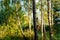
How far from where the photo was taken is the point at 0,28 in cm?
2286

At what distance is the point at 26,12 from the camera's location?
74.0ft

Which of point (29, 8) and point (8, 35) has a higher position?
point (29, 8)

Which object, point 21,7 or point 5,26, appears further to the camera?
point 5,26

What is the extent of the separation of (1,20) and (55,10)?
21.2 feet

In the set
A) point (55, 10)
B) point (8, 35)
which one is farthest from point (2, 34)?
point (55, 10)

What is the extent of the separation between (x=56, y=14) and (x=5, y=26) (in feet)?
23.3

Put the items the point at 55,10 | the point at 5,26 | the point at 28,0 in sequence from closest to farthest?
the point at 28,0
the point at 5,26
the point at 55,10

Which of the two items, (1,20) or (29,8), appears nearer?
(29,8)

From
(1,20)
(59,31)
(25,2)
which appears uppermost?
(25,2)

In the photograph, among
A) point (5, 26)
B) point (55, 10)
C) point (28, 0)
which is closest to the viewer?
point (28, 0)

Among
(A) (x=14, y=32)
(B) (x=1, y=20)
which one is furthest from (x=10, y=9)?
(B) (x=1, y=20)

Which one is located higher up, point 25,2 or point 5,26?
point 25,2

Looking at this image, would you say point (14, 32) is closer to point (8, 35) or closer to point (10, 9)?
point (8, 35)

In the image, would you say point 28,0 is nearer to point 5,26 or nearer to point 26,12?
point 26,12
